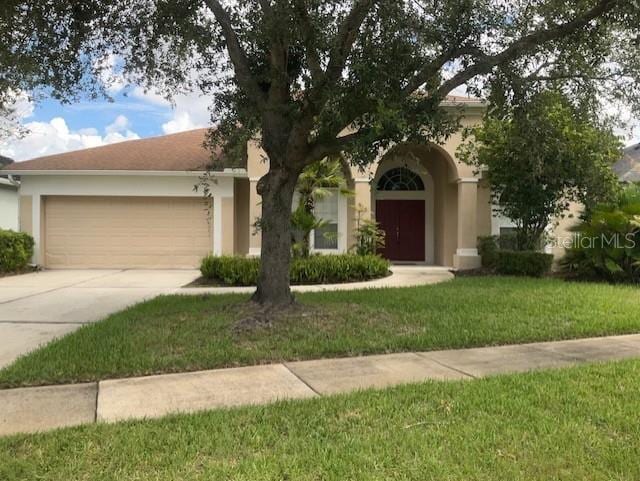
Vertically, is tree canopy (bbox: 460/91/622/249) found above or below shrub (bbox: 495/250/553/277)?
above

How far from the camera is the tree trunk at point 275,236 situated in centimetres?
813

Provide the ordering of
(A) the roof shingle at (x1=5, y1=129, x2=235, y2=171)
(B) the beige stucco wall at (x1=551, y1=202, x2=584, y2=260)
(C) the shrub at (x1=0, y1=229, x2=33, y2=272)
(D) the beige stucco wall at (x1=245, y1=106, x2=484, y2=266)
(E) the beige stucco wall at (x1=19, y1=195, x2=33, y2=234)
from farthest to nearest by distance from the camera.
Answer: (E) the beige stucco wall at (x1=19, y1=195, x2=33, y2=234)
(A) the roof shingle at (x1=5, y1=129, x2=235, y2=171)
(B) the beige stucco wall at (x1=551, y1=202, x2=584, y2=260)
(D) the beige stucco wall at (x1=245, y1=106, x2=484, y2=266)
(C) the shrub at (x1=0, y1=229, x2=33, y2=272)

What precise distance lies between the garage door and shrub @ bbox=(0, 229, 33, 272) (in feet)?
3.28

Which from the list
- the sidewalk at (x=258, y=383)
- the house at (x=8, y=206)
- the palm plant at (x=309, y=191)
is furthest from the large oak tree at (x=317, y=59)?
the house at (x=8, y=206)

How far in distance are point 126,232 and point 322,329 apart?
38.5 ft

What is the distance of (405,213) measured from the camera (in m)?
19.0

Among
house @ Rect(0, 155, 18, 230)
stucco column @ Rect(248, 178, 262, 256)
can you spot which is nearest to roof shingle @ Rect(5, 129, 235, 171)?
stucco column @ Rect(248, 178, 262, 256)

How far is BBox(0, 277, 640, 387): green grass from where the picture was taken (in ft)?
19.9

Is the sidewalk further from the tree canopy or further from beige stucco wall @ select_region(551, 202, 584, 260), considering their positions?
beige stucco wall @ select_region(551, 202, 584, 260)

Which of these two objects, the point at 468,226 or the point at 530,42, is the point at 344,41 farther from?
the point at 468,226

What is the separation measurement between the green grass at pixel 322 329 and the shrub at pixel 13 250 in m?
7.84

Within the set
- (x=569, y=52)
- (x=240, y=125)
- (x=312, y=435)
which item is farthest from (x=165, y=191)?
(x=312, y=435)

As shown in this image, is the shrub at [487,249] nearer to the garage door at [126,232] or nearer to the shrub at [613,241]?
the shrub at [613,241]

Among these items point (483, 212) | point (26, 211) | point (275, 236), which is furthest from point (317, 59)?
point (26, 211)
